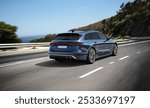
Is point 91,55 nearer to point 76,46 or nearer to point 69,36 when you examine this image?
point 76,46

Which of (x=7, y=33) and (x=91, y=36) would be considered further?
(x=7, y=33)

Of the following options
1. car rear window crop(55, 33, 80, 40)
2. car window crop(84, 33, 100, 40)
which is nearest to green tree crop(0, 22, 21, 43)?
car window crop(84, 33, 100, 40)

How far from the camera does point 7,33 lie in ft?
87.4

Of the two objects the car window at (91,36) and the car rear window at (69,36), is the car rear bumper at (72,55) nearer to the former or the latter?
the car rear window at (69,36)

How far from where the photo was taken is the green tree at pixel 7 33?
26281 mm

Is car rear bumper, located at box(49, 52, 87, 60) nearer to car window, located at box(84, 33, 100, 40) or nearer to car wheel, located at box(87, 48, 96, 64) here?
car wheel, located at box(87, 48, 96, 64)

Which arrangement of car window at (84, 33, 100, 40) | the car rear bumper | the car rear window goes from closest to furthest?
1. the car rear bumper
2. the car rear window
3. car window at (84, 33, 100, 40)

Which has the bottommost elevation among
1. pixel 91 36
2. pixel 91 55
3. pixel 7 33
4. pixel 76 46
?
pixel 91 55

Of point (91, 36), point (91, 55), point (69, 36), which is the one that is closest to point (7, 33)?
point (91, 36)

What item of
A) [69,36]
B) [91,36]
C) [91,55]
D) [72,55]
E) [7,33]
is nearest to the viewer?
[72,55]

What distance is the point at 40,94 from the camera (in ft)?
19.0

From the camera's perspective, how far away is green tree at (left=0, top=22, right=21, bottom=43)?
26281 mm

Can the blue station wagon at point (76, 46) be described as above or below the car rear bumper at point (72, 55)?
above

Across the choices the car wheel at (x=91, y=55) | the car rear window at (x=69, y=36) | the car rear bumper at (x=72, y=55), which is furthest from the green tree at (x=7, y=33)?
the car wheel at (x=91, y=55)
